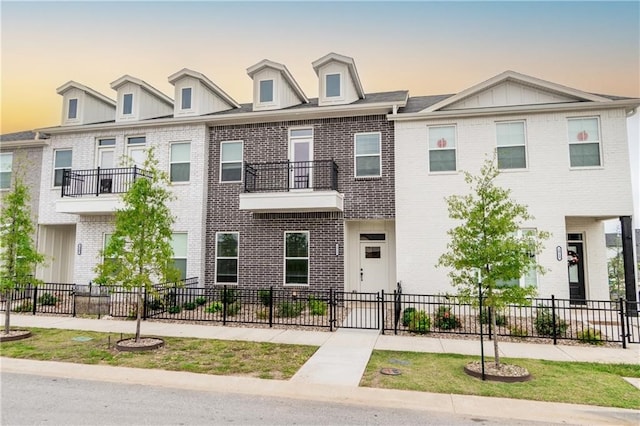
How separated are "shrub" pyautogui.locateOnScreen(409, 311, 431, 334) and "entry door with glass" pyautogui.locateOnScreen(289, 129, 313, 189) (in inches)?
250

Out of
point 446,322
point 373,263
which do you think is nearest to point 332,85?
point 373,263

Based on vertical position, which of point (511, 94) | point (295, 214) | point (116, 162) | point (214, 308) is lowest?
point (214, 308)

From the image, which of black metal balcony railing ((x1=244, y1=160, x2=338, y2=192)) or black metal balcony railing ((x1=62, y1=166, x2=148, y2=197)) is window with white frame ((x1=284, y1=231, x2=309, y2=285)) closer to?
black metal balcony railing ((x1=244, y1=160, x2=338, y2=192))

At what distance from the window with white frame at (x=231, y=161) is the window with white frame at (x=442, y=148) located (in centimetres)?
745

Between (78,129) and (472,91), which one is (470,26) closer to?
(472,91)

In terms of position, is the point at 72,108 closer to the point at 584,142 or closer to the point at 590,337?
the point at 584,142

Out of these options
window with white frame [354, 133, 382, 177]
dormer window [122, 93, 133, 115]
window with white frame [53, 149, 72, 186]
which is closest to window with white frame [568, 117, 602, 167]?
window with white frame [354, 133, 382, 177]

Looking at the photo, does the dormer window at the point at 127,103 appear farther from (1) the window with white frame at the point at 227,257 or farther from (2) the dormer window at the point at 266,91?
(1) the window with white frame at the point at 227,257

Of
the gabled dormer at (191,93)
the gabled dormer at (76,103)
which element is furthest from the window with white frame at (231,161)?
the gabled dormer at (76,103)

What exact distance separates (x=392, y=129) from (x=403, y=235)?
12.9ft

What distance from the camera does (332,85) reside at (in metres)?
15.2

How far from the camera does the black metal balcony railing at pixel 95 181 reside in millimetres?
15688

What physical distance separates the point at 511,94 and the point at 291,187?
27.9 feet

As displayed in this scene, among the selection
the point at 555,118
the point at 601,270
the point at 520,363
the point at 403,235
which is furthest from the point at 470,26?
the point at 520,363
